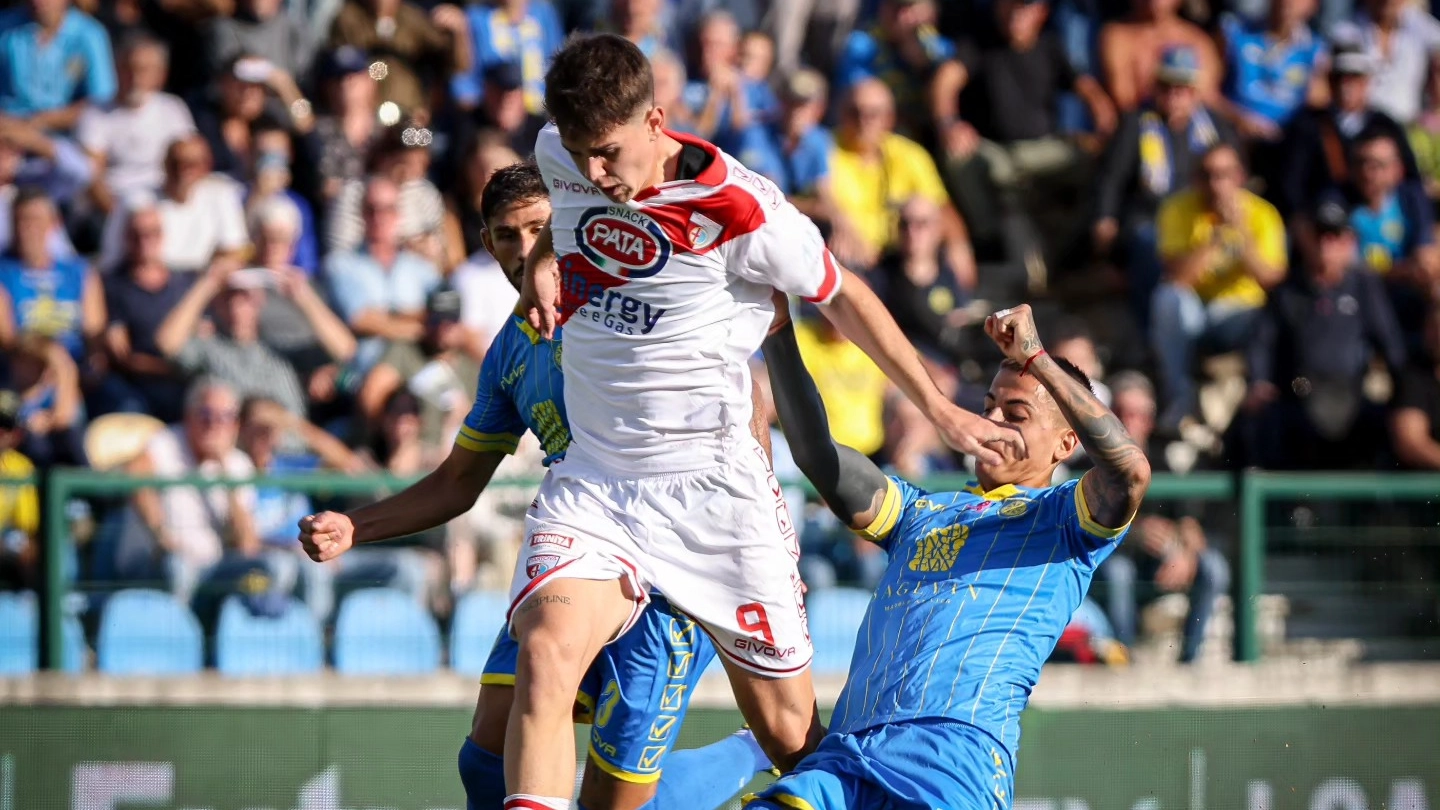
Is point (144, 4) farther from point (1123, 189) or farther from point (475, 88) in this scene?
point (1123, 189)

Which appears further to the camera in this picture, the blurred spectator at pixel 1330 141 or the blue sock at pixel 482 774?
the blurred spectator at pixel 1330 141

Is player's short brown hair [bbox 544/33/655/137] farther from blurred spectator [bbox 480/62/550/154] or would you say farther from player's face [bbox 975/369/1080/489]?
blurred spectator [bbox 480/62/550/154]

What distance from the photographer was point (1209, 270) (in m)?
9.61

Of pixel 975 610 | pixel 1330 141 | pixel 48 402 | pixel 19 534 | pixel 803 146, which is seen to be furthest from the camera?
pixel 1330 141

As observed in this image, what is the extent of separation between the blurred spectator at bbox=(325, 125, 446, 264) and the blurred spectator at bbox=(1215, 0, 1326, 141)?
4945 mm

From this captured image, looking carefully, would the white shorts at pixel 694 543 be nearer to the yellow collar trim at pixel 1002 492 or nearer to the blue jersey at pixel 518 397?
the blue jersey at pixel 518 397

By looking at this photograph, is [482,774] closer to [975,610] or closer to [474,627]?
[975,610]

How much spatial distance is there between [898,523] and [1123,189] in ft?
18.9

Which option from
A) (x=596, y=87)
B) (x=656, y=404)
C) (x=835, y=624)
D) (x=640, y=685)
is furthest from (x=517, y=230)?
(x=835, y=624)

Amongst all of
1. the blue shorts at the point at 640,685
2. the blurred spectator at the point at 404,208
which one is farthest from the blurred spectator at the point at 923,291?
the blue shorts at the point at 640,685

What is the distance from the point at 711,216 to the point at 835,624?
3.57 metres

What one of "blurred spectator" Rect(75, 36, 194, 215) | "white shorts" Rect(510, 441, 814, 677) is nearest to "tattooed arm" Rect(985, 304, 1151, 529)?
"white shorts" Rect(510, 441, 814, 677)

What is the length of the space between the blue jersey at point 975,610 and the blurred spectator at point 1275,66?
6772 mm

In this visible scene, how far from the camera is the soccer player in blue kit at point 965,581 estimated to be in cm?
437
